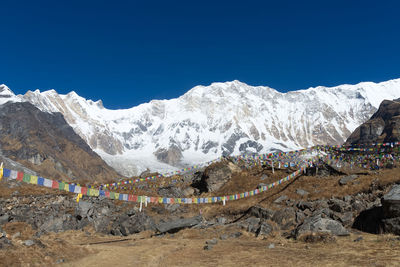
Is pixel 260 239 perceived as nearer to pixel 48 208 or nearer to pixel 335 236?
pixel 335 236

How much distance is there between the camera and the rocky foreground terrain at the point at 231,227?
13.7 meters

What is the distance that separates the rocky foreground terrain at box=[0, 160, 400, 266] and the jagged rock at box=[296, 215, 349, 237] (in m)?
0.06

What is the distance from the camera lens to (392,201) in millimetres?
15766

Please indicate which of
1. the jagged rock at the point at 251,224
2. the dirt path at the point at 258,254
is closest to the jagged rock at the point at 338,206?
the jagged rock at the point at 251,224

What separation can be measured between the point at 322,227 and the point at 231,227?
7587mm

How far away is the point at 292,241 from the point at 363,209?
25.2 ft

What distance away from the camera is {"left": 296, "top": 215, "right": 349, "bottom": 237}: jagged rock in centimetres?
1684

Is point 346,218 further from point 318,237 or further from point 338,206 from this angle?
point 318,237

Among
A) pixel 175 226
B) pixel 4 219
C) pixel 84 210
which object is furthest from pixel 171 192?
pixel 4 219

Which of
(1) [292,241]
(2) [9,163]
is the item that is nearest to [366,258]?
(1) [292,241]

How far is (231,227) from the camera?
23078 millimetres

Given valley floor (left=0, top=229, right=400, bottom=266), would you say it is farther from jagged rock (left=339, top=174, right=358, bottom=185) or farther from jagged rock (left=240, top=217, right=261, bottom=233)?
jagged rock (left=339, top=174, right=358, bottom=185)

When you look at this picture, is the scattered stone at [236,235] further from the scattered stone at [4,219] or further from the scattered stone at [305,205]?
the scattered stone at [4,219]

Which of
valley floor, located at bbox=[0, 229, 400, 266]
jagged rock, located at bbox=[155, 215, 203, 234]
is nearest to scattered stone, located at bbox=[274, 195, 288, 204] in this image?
jagged rock, located at bbox=[155, 215, 203, 234]
